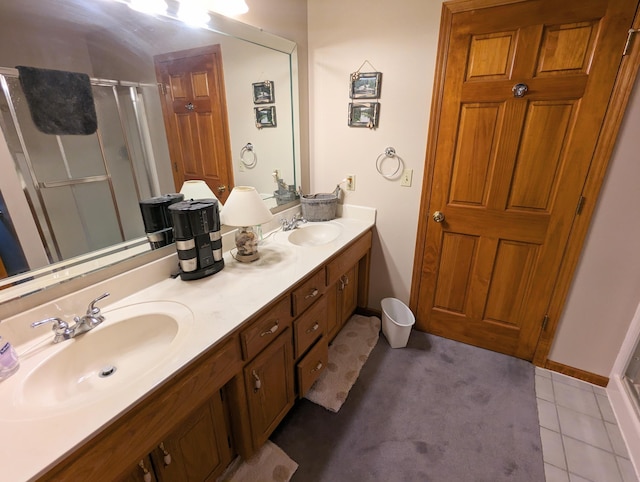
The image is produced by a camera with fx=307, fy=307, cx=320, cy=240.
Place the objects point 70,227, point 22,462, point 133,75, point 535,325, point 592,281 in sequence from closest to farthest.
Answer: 1. point 22,462
2. point 70,227
3. point 133,75
4. point 592,281
5. point 535,325

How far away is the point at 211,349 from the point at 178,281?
18.8 inches

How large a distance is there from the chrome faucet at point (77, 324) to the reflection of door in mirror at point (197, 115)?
2.08ft

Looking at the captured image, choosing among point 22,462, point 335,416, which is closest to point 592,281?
point 335,416

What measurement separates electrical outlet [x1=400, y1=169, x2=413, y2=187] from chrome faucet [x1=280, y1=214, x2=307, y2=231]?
2.31 feet

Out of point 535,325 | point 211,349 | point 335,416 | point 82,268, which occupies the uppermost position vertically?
point 82,268

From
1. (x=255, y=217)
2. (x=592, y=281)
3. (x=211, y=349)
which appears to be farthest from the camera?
(x=592, y=281)

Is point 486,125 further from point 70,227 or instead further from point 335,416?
point 70,227

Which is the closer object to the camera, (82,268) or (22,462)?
(22,462)

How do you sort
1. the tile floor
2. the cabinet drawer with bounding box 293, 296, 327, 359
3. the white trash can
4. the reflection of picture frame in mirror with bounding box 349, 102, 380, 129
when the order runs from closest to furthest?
the tile floor
the cabinet drawer with bounding box 293, 296, 327, 359
the reflection of picture frame in mirror with bounding box 349, 102, 380, 129
the white trash can

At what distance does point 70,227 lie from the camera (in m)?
1.09

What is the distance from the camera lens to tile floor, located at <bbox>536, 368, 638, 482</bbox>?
4.39 ft

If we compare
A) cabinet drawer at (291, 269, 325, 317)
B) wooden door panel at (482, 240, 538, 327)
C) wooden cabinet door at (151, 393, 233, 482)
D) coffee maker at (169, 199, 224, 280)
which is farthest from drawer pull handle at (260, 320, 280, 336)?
wooden door panel at (482, 240, 538, 327)

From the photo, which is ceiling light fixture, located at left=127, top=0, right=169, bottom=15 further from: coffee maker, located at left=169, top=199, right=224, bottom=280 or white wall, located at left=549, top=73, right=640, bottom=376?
white wall, located at left=549, top=73, right=640, bottom=376

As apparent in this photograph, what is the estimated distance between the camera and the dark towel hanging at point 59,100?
938 millimetres
